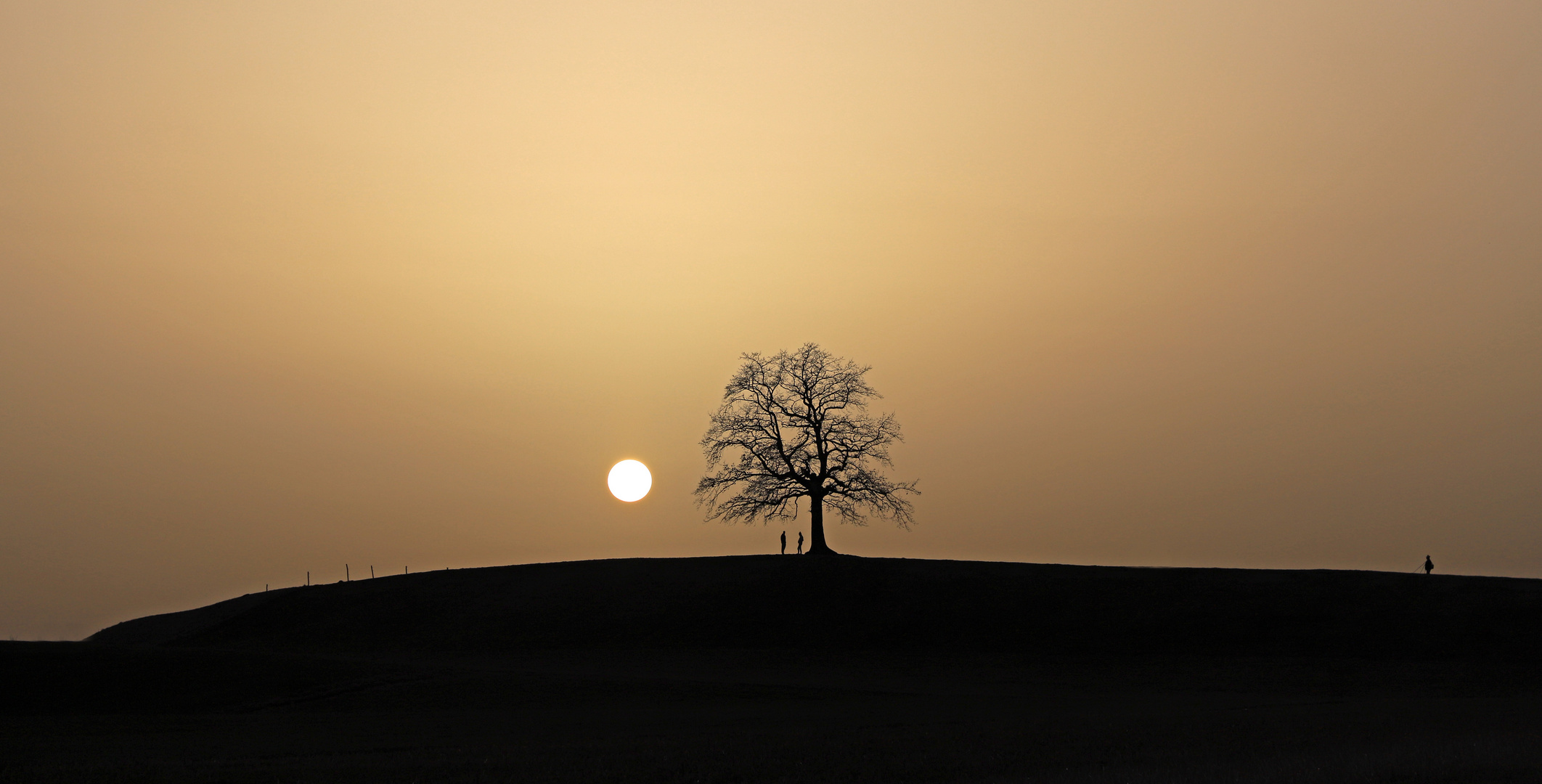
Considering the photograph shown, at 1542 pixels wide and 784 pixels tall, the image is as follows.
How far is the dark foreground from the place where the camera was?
66.6 ft

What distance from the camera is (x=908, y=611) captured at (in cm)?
5072

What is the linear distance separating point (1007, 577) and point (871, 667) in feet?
46.9

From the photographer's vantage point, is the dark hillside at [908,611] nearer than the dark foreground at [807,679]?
No

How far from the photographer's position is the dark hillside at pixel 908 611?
44.3 meters

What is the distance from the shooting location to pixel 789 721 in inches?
1091

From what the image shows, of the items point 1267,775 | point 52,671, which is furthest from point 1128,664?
point 52,671

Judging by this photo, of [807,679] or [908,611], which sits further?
[908,611]

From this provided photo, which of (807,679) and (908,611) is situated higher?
(908,611)

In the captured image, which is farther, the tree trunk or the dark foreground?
the tree trunk

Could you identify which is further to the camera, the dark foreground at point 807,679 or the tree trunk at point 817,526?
the tree trunk at point 817,526

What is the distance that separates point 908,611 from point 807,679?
12.1m

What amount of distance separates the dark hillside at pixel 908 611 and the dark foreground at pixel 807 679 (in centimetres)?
17

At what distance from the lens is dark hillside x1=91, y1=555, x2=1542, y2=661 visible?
44.3m

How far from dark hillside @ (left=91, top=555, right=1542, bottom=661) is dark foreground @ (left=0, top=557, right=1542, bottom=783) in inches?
6.7
